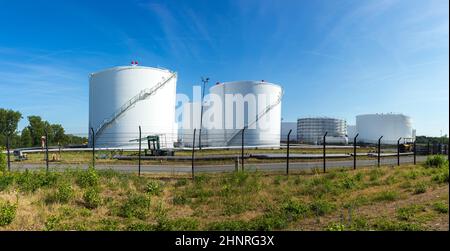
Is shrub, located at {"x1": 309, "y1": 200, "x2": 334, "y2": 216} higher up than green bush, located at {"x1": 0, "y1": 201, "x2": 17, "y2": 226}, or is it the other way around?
green bush, located at {"x1": 0, "y1": 201, "x2": 17, "y2": 226}

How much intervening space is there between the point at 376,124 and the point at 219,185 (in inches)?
3226

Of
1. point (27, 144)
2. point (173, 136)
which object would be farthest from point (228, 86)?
point (27, 144)

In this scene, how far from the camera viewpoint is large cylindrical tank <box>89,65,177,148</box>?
39000mm

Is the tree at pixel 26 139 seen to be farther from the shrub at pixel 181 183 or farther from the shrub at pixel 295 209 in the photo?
the shrub at pixel 295 209

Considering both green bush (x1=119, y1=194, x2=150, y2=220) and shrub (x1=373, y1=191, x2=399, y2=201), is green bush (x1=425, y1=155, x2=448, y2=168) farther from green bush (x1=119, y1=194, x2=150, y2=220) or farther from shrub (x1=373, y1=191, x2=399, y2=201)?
green bush (x1=119, y1=194, x2=150, y2=220)

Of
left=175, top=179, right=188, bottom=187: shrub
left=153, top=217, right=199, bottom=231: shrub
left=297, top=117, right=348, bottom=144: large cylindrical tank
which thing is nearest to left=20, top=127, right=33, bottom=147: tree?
left=175, top=179, right=188, bottom=187: shrub

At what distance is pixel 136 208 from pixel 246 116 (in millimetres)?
39969

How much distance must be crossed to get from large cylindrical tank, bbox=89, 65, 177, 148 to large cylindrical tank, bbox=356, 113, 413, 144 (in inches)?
2498

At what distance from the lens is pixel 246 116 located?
155ft

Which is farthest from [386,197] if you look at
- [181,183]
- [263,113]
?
[263,113]

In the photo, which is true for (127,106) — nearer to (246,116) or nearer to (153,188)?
(246,116)

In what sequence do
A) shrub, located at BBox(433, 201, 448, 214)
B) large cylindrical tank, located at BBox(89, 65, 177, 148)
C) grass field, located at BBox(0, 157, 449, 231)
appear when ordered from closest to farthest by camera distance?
grass field, located at BBox(0, 157, 449, 231)
shrub, located at BBox(433, 201, 448, 214)
large cylindrical tank, located at BBox(89, 65, 177, 148)
